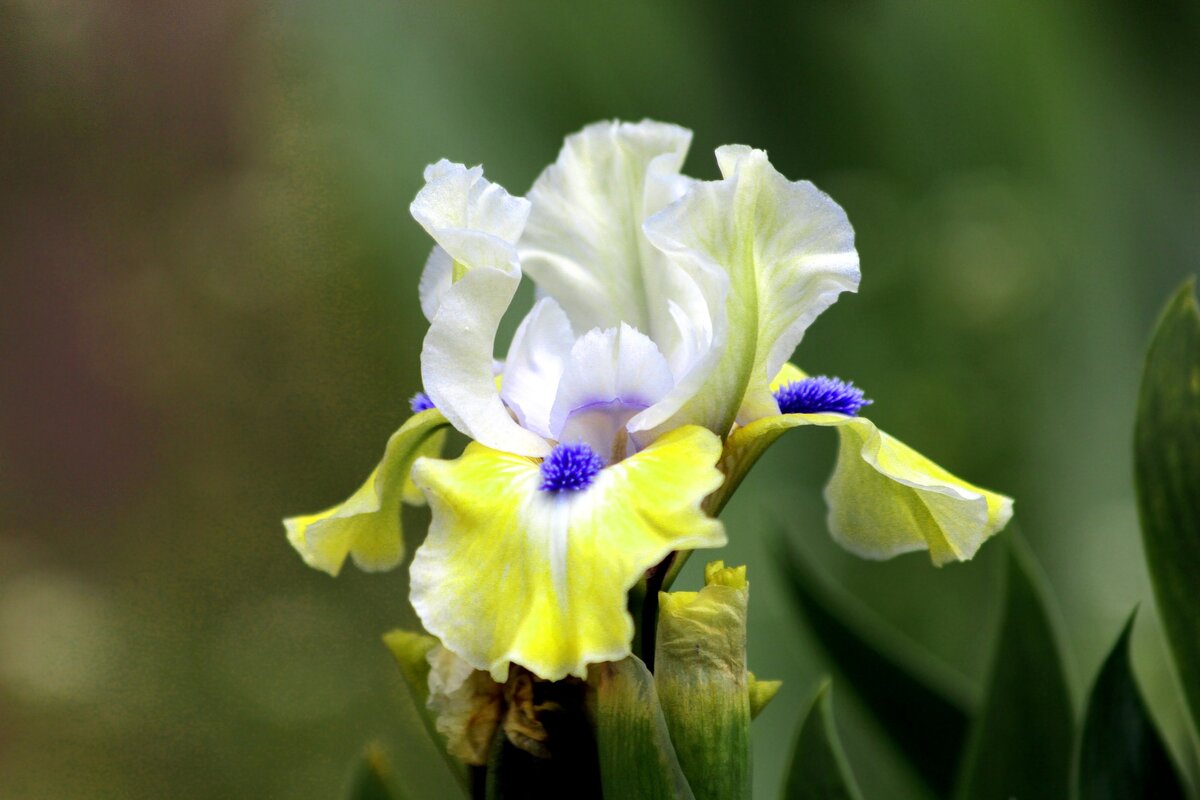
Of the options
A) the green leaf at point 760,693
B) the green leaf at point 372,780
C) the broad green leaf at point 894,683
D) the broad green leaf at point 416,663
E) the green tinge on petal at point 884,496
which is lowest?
the green leaf at point 372,780

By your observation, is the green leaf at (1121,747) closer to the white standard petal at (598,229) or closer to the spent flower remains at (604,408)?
the spent flower remains at (604,408)

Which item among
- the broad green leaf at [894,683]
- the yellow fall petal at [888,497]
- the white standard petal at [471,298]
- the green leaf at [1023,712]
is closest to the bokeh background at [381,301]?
the broad green leaf at [894,683]

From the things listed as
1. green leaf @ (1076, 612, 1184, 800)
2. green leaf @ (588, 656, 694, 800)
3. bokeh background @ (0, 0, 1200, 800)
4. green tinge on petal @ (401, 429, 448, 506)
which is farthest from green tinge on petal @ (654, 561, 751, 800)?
bokeh background @ (0, 0, 1200, 800)

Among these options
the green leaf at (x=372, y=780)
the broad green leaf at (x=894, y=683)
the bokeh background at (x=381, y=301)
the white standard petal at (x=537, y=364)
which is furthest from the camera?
the bokeh background at (x=381, y=301)

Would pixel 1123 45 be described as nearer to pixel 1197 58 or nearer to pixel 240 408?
pixel 1197 58

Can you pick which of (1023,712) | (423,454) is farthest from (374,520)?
(1023,712)

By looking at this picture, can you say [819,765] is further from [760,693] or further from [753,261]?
[753,261]

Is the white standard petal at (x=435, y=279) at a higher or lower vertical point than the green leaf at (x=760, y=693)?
higher

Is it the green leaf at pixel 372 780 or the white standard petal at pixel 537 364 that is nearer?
the white standard petal at pixel 537 364
